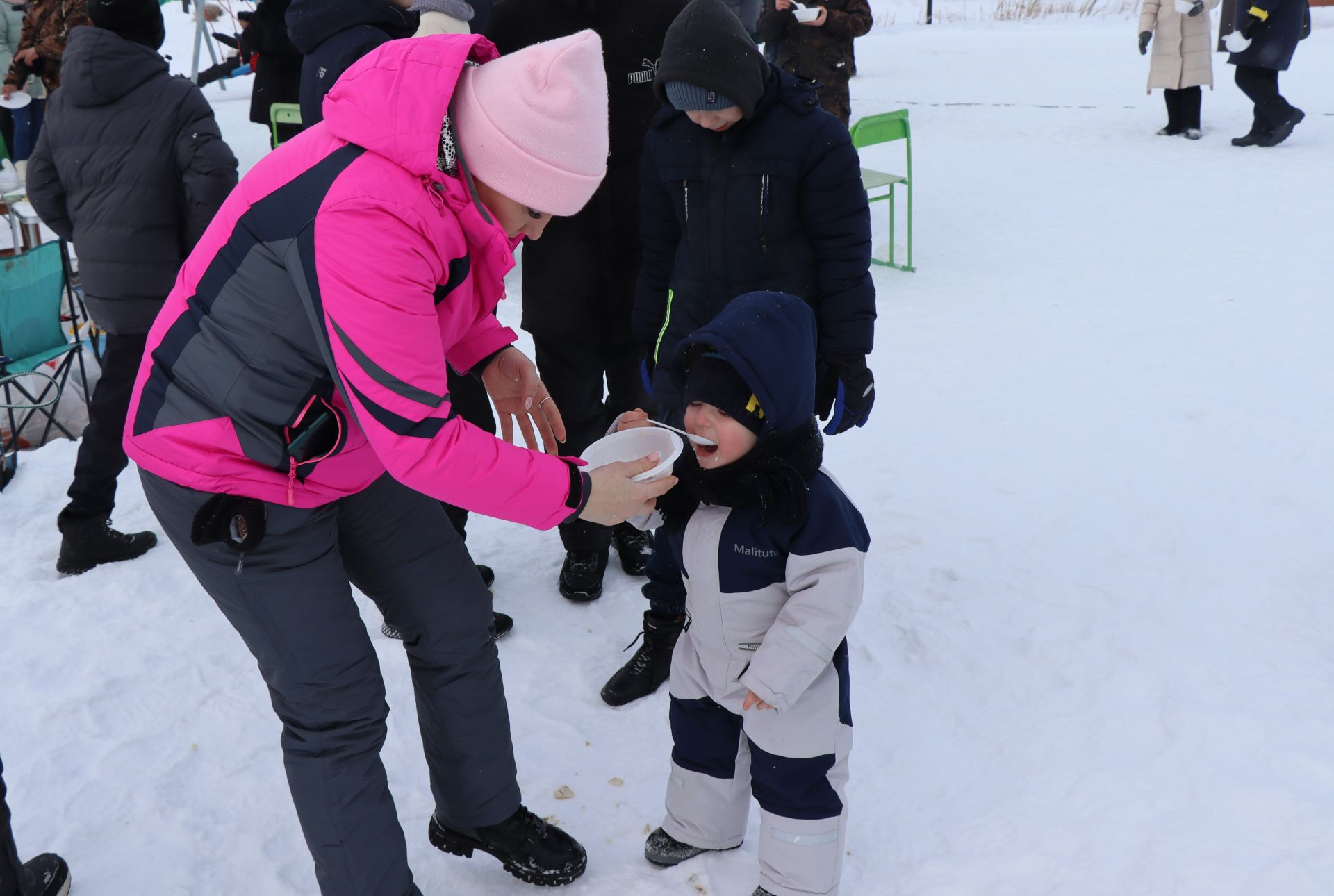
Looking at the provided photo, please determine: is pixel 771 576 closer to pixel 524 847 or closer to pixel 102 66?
pixel 524 847

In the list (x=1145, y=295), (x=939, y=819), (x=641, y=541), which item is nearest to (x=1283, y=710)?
(x=939, y=819)

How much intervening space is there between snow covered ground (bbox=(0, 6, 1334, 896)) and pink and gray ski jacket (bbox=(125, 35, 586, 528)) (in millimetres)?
1055

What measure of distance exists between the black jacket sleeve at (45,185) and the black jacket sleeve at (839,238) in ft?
7.90

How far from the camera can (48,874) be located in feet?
6.97

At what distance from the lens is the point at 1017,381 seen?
15.5 ft

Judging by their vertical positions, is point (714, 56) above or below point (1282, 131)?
above

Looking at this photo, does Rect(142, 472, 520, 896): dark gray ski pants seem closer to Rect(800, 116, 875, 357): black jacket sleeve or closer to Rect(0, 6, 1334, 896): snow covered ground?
Rect(0, 6, 1334, 896): snow covered ground

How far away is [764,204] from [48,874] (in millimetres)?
2194

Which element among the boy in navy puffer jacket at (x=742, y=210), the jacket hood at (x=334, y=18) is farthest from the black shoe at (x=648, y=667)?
the jacket hood at (x=334, y=18)

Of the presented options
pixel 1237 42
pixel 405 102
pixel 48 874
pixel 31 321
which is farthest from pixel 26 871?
pixel 1237 42

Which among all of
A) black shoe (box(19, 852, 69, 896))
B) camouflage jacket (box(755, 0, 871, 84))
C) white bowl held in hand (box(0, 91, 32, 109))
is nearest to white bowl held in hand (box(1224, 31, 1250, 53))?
camouflage jacket (box(755, 0, 871, 84))

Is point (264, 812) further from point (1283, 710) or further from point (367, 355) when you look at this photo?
point (1283, 710)

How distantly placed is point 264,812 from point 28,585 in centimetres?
150

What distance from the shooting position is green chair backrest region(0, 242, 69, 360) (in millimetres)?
4199
